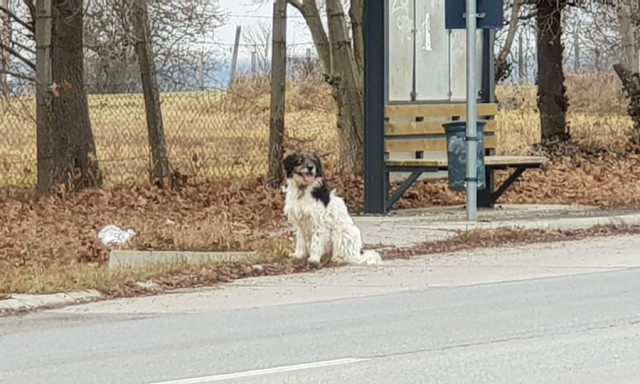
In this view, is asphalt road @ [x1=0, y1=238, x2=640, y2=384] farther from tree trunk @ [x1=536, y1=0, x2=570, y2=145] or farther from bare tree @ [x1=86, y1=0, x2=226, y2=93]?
tree trunk @ [x1=536, y1=0, x2=570, y2=145]

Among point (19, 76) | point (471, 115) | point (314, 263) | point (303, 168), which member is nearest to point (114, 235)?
point (314, 263)

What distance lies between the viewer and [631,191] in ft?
66.2

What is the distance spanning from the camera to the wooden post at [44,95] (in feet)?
62.8

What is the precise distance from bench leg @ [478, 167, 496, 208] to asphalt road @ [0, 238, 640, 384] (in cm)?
693

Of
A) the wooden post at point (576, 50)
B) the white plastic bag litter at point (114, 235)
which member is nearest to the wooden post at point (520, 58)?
the wooden post at point (576, 50)

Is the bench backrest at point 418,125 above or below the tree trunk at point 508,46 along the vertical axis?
below

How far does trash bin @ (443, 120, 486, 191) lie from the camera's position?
1619 cm

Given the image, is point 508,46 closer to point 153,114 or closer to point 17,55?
point 153,114

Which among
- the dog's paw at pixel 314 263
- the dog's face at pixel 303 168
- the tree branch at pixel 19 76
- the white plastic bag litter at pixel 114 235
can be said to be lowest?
the dog's paw at pixel 314 263

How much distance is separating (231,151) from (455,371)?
1456cm

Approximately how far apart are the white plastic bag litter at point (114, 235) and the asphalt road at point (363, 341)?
13.7 ft

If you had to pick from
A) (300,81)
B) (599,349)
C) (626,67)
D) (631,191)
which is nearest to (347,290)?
(599,349)

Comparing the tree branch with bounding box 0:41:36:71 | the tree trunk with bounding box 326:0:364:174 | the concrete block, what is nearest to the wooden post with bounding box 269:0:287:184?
the tree trunk with bounding box 326:0:364:174

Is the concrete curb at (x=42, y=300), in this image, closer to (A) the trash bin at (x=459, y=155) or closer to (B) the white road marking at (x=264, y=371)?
(B) the white road marking at (x=264, y=371)
